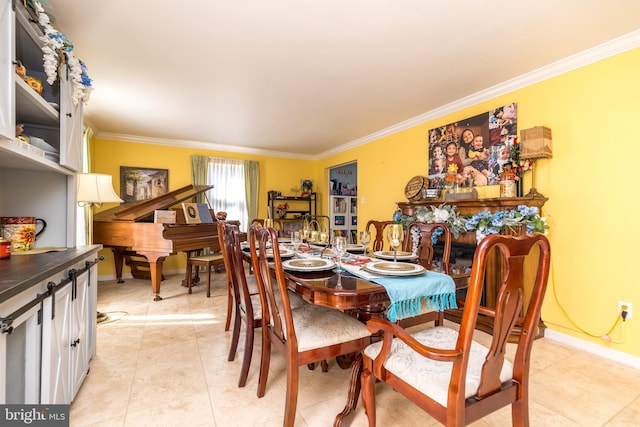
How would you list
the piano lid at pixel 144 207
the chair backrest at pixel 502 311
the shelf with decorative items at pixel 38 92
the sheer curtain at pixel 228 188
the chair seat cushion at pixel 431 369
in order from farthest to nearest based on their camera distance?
1. the sheer curtain at pixel 228 188
2. the piano lid at pixel 144 207
3. the shelf with decorative items at pixel 38 92
4. the chair seat cushion at pixel 431 369
5. the chair backrest at pixel 502 311

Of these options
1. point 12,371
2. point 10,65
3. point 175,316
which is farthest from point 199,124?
point 12,371

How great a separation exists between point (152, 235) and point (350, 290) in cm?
308

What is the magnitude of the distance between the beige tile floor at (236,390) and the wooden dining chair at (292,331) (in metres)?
0.24

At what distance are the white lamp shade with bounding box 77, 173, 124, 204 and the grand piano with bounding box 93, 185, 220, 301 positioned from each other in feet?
2.32

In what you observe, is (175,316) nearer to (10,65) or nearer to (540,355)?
(10,65)

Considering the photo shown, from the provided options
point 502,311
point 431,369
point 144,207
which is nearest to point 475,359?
point 431,369

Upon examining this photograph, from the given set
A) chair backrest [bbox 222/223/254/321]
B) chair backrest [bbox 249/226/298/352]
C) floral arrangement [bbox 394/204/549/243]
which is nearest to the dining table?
chair backrest [bbox 249/226/298/352]

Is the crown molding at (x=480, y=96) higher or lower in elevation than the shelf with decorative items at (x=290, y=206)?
higher

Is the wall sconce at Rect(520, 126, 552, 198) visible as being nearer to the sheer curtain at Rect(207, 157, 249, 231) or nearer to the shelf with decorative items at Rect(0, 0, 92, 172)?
the shelf with decorative items at Rect(0, 0, 92, 172)

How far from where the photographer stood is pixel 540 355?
2.32m

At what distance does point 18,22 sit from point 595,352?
4.34 meters

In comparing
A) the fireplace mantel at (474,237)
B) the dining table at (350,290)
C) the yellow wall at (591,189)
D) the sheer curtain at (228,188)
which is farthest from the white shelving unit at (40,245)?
the yellow wall at (591,189)

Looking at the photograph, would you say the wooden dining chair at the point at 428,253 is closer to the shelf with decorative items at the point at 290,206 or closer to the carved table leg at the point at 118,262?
the shelf with decorative items at the point at 290,206

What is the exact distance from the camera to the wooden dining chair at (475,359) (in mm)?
936
